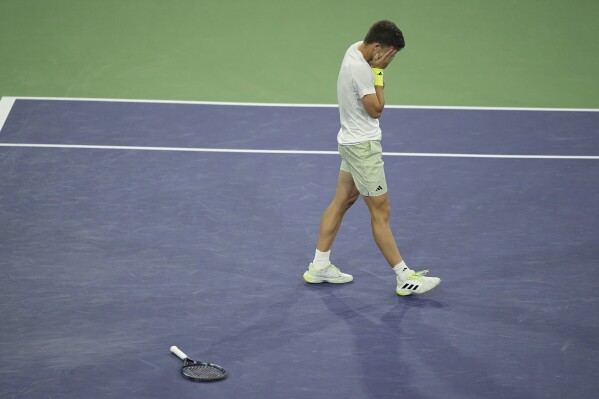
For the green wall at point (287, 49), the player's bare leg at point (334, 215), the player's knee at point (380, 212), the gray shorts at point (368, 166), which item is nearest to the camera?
the gray shorts at point (368, 166)

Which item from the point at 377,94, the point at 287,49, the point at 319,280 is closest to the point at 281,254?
the point at 319,280

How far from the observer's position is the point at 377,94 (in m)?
8.39

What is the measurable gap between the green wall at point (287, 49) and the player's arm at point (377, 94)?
424 cm

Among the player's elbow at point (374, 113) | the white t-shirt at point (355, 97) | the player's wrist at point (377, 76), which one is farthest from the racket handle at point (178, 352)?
the player's wrist at point (377, 76)

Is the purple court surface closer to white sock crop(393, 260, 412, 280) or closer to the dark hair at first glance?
white sock crop(393, 260, 412, 280)

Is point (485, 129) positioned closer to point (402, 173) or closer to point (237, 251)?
Result: point (402, 173)

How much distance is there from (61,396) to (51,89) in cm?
618

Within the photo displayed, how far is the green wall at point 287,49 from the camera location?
1288cm

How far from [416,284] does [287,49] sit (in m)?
6.05

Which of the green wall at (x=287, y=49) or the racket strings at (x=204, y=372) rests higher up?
the green wall at (x=287, y=49)

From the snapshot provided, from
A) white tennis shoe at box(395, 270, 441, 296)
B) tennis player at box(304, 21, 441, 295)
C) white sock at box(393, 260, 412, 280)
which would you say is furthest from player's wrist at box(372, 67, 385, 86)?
white tennis shoe at box(395, 270, 441, 296)

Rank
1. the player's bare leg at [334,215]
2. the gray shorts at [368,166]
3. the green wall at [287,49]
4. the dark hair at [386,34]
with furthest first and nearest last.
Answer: the green wall at [287,49], the player's bare leg at [334,215], the gray shorts at [368,166], the dark hair at [386,34]

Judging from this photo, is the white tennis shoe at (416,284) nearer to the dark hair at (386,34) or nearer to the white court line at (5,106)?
the dark hair at (386,34)

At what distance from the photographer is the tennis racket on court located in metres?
7.55
